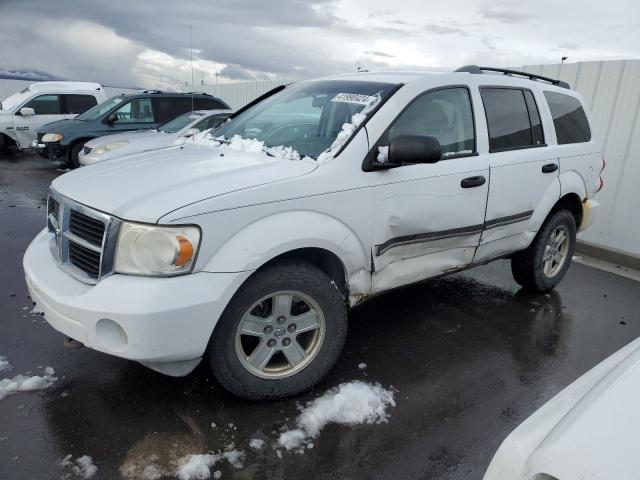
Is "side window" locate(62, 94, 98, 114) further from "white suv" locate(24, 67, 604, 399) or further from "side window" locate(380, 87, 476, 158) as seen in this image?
"side window" locate(380, 87, 476, 158)

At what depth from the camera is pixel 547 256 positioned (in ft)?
15.6

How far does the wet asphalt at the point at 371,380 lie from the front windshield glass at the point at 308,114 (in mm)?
1500

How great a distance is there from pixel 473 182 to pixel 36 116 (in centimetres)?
1289

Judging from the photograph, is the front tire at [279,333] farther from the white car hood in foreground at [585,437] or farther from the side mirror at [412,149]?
the white car hood in foreground at [585,437]

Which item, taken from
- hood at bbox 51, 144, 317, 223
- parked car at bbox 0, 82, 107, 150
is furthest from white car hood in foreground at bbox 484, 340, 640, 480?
parked car at bbox 0, 82, 107, 150

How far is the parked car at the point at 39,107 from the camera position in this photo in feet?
42.7

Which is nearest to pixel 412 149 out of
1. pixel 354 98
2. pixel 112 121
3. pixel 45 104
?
pixel 354 98

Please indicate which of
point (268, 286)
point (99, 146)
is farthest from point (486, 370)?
point (99, 146)

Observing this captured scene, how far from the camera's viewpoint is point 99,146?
27.7ft

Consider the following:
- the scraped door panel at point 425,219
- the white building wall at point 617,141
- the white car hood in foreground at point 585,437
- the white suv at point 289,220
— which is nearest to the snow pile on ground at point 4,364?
the white suv at point 289,220

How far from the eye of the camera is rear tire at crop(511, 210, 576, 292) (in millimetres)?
4586

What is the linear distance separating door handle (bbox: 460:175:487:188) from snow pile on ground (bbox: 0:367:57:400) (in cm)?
289

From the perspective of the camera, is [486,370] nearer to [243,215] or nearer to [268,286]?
[268,286]

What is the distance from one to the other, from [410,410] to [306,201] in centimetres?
134
